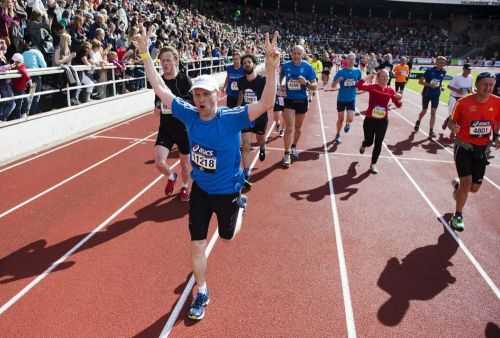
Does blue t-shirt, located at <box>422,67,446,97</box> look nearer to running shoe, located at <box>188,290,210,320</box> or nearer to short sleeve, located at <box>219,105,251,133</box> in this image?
short sleeve, located at <box>219,105,251,133</box>

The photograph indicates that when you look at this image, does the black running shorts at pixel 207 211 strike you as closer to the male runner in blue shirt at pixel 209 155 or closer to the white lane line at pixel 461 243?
the male runner in blue shirt at pixel 209 155

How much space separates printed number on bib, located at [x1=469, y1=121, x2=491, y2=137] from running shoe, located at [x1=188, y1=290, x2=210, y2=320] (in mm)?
4377

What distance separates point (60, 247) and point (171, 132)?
2187mm

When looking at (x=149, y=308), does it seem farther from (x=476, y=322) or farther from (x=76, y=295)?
(x=476, y=322)

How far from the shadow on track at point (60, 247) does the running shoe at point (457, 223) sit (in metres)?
4.02

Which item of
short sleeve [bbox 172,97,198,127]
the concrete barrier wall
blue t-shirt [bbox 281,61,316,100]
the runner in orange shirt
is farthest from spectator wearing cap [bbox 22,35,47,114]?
the runner in orange shirt

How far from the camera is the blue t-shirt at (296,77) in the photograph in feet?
26.7

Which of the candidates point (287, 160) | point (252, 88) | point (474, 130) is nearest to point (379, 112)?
point (287, 160)

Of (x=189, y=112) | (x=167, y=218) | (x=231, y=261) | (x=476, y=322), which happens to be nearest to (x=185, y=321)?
(x=231, y=261)

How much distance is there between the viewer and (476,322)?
12.3ft

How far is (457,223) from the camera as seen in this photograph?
18.7 feet

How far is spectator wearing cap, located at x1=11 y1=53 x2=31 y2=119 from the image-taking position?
778cm

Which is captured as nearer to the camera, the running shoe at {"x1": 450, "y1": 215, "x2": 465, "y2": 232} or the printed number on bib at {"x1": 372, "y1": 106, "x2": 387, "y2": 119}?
the running shoe at {"x1": 450, "y1": 215, "x2": 465, "y2": 232}

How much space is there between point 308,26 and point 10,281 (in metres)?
59.0
